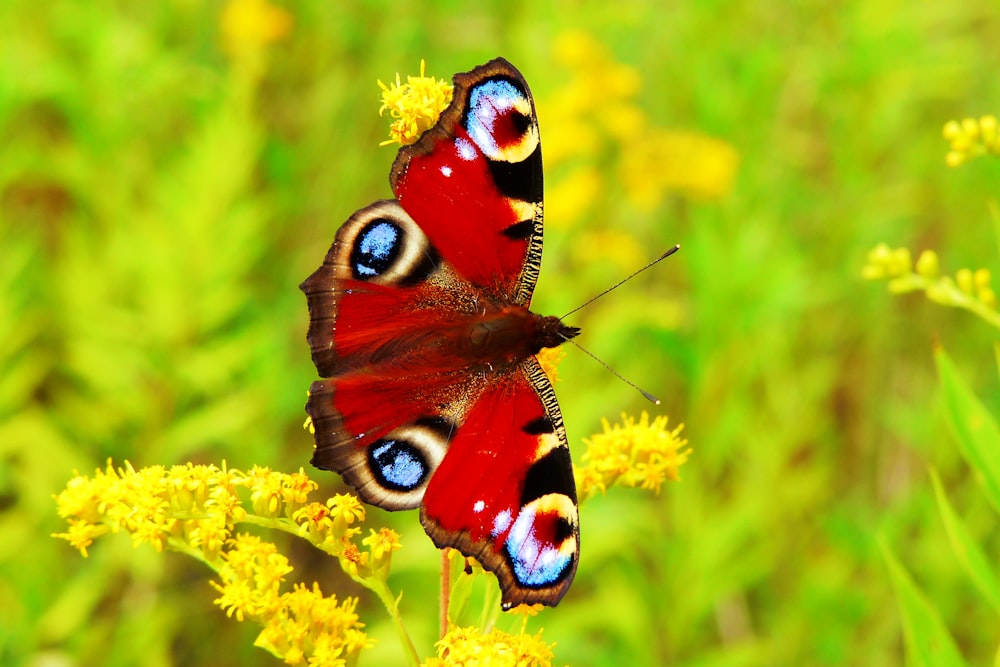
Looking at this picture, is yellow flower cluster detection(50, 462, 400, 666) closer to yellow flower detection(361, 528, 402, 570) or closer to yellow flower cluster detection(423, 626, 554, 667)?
yellow flower detection(361, 528, 402, 570)

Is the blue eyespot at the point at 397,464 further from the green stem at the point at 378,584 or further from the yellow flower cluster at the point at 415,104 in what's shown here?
the yellow flower cluster at the point at 415,104

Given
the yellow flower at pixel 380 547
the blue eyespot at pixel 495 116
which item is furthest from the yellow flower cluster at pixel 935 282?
the yellow flower at pixel 380 547

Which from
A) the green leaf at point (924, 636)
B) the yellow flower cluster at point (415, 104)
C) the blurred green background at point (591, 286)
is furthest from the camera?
the blurred green background at point (591, 286)

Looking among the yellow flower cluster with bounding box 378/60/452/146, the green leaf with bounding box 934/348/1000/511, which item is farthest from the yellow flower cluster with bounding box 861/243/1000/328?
the yellow flower cluster with bounding box 378/60/452/146

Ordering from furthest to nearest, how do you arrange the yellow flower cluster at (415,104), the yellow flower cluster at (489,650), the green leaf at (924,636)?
the yellow flower cluster at (415,104) → the green leaf at (924,636) → the yellow flower cluster at (489,650)

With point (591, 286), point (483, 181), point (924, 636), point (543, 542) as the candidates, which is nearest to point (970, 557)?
point (924, 636)

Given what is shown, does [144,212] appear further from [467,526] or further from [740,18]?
[740,18]

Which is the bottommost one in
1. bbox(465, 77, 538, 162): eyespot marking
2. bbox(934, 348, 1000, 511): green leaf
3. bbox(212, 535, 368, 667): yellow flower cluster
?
bbox(934, 348, 1000, 511): green leaf
